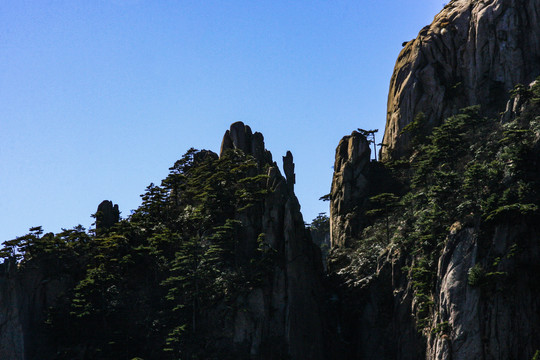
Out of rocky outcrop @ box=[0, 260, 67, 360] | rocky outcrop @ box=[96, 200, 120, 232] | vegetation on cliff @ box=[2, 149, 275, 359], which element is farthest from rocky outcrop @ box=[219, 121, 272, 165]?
rocky outcrop @ box=[0, 260, 67, 360]

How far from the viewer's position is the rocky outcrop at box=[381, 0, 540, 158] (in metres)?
88.5

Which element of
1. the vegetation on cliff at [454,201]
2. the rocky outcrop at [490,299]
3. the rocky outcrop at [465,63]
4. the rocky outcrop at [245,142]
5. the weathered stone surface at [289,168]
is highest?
the rocky outcrop at [465,63]

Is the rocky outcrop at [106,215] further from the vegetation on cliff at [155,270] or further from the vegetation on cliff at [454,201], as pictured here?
the vegetation on cliff at [454,201]

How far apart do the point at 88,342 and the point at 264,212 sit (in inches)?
913

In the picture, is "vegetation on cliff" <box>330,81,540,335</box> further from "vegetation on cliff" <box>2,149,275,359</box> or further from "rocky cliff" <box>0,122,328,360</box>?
"vegetation on cliff" <box>2,149,275,359</box>

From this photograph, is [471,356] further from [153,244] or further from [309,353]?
[153,244]

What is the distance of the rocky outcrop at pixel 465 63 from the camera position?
88500 mm

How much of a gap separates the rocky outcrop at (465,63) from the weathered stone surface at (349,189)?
577 centimetres

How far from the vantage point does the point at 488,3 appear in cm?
9344

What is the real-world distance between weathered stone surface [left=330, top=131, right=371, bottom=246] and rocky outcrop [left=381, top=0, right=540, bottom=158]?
5.77m

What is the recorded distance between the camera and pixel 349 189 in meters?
87.2

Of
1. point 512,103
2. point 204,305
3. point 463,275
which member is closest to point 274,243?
point 204,305

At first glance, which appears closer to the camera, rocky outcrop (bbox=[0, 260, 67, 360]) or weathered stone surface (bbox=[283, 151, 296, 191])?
rocky outcrop (bbox=[0, 260, 67, 360])

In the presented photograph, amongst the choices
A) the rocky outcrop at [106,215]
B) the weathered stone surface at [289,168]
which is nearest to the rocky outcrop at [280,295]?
the weathered stone surface at [289,168]
